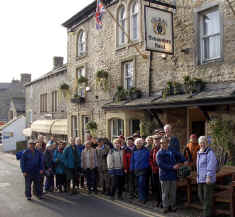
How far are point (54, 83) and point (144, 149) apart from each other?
1900 centimetres

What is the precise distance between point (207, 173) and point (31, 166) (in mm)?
5710

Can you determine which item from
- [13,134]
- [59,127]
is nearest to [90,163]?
[59,127]

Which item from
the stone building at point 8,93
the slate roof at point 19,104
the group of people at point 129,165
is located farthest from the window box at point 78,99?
the stone building at point 8,93

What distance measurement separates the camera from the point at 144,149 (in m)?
8.54

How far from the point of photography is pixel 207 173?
686 cm

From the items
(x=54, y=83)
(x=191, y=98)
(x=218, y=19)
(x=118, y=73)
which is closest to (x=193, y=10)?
(x=218, y=19)

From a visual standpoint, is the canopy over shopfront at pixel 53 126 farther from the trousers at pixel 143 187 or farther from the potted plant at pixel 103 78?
the trousers at pixel 143 187

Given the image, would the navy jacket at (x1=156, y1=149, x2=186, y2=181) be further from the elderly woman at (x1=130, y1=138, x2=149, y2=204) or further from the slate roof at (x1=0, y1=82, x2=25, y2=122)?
the slate roof at (x1=0, y1=82, x2=25, y2=122)

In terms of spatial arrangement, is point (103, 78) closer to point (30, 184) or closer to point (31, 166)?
point (31, 166)

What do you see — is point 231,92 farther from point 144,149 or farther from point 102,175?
point 102,175

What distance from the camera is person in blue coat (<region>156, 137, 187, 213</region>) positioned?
7.48m

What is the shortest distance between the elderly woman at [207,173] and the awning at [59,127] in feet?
52.4

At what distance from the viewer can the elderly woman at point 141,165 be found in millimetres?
8469

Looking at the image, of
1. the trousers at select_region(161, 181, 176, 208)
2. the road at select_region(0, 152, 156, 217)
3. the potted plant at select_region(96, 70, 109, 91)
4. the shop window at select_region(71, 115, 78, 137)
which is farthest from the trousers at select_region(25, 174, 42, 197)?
the shop window at select_region(71, 115, 78, 137)
